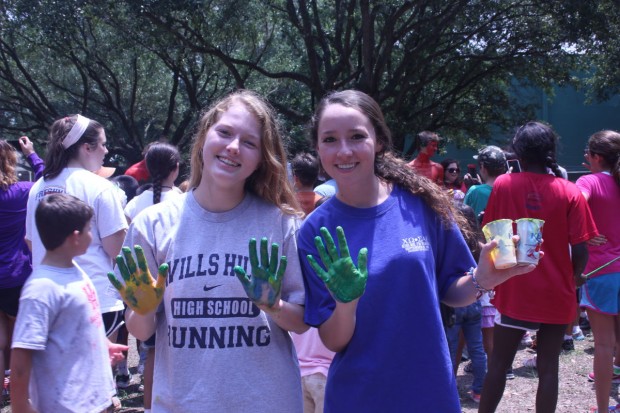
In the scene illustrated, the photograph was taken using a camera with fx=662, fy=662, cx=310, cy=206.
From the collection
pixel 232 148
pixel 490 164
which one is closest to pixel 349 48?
pixel 490 164

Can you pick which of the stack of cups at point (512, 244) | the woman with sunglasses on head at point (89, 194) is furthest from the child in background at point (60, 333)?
the stack of cups at point (512, 244)

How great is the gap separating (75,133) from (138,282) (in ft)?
7.47

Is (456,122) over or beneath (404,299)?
over

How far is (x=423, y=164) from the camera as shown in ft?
21.5

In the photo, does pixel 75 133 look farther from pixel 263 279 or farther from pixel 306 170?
pixel 263 279

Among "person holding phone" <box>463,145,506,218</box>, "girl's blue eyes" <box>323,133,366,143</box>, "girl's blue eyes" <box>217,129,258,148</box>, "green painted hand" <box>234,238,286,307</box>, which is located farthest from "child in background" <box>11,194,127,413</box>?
"person holding phone" <box>463,145,506,218</box>

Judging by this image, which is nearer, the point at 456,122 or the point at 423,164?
the point at 423,164

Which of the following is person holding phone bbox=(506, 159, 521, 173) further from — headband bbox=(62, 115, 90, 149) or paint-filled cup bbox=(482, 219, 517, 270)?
paint-filled cup bbox=(482, 219, 517, 270)

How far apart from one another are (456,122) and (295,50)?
497 centimetres

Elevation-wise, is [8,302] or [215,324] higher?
[8,302]

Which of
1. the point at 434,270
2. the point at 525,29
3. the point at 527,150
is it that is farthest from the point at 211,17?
the point at 434,270

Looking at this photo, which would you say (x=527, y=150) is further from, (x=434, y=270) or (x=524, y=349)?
(x=524, y=349)

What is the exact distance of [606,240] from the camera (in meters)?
4.56

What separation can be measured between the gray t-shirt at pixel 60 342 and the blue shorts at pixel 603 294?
11.1 ft
